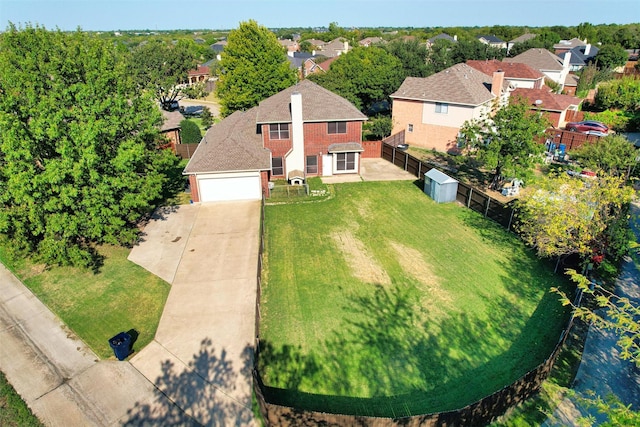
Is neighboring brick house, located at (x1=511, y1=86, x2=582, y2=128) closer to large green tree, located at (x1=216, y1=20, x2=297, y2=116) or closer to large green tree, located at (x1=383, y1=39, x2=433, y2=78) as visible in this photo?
large green tree, located at (x1=383, y1=39, x2=433, y2=78)

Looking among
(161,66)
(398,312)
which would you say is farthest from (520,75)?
(398,312)

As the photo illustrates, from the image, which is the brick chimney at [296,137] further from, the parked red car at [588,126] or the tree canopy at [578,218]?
the parked red car at [588,126]

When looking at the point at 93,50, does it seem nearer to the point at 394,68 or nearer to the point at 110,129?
the point at 110,129

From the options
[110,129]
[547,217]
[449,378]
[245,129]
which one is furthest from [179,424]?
[245,129]

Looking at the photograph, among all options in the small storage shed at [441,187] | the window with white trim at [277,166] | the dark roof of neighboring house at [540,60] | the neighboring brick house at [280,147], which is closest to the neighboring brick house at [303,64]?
the dark roof of neighboring house at [540,60]

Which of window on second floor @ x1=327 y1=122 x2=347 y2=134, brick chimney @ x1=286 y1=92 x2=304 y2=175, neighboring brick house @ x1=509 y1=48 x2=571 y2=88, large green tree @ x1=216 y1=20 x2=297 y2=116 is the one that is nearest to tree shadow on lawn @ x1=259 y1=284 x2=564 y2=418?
brick chimney @ x1=286 y1=92 x2=304 y2=175
